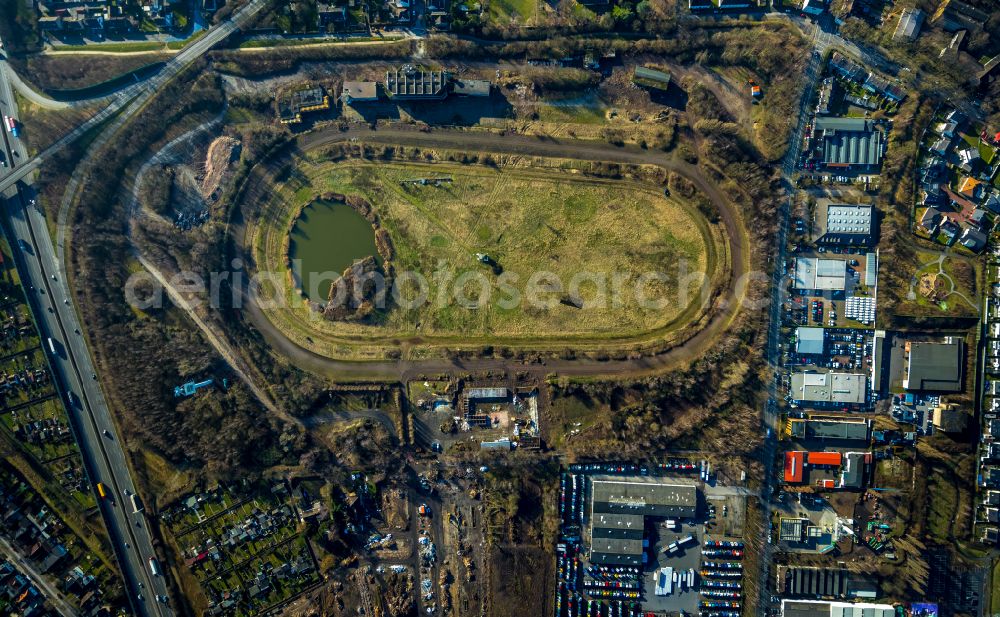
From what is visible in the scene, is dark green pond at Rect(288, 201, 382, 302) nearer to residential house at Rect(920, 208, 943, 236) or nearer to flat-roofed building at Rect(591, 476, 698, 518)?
flat-roofed building at Rect(591, 476, 698, 518)

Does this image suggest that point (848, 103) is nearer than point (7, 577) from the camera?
No

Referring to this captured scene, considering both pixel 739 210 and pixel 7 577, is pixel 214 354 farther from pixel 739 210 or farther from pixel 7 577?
pixel 739 210

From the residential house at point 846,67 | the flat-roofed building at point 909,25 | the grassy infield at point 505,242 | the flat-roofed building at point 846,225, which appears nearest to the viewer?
the flat-roofed building at point 846,225

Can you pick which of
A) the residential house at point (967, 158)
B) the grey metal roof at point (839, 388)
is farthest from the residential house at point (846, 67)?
the grey metal roof at point (839, 388)

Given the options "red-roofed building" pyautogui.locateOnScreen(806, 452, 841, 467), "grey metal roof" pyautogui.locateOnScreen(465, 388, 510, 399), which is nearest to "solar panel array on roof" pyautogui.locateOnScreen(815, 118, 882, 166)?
"red-roofed building" pyautogui.locateOnScreen(806, 452, 841, 467)

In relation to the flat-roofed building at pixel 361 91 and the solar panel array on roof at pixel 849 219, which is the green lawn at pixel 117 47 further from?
the solar panel array on roof at pixel 849 219

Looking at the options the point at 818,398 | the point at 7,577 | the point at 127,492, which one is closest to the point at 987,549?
the point at 818,398

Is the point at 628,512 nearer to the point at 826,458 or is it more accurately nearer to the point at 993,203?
the point at 826,458

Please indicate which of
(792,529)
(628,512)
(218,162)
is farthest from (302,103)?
(792,529)
